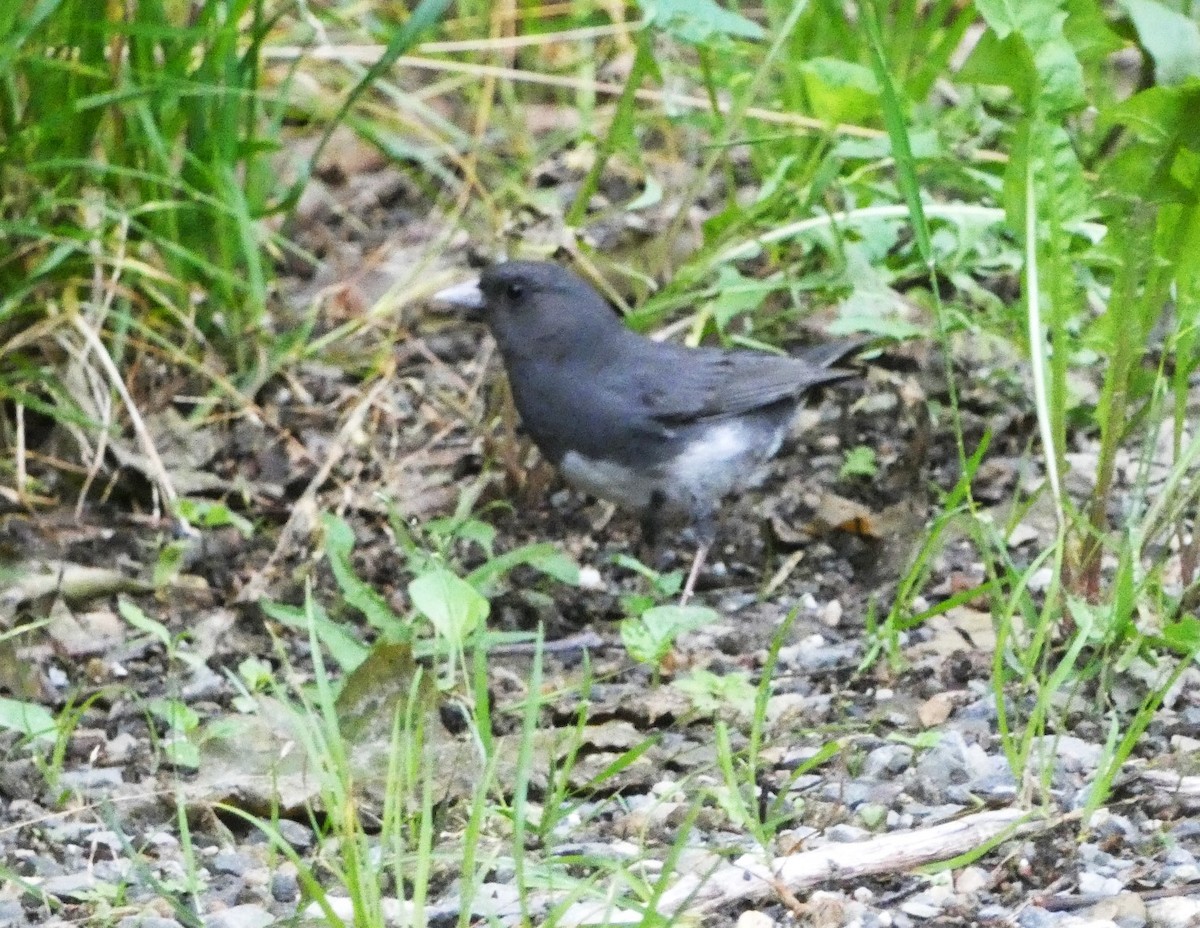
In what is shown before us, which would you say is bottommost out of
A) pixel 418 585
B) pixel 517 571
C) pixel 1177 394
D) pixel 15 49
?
pixel 517 571

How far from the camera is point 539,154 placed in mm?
5172

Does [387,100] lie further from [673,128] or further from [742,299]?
[742,299]

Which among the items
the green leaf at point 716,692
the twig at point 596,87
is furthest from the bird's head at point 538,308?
the green leaf at point 716,692

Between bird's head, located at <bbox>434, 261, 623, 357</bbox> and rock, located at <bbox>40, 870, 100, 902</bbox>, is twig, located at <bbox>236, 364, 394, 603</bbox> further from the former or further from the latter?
rock, located at <bbox>40, 870, 100, 902</bbox>

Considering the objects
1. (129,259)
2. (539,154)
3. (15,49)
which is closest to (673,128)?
(539,154)

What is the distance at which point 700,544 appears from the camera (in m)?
3.98

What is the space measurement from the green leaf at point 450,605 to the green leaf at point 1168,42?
53.1 inches

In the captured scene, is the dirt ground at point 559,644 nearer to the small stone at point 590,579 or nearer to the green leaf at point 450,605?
the small stone at point 590,579

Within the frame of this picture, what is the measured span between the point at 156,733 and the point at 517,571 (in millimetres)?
1076

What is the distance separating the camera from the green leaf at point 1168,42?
2.80 m

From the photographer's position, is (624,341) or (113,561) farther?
(624,341)

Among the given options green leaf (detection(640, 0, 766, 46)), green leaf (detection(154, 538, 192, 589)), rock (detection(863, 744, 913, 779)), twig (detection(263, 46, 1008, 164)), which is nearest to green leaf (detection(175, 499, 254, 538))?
green leaf (detection(154, 538, 192, 589))

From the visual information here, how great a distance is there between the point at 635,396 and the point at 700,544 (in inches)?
15.0

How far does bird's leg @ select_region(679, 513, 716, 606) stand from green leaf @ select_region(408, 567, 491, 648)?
3.37ft
